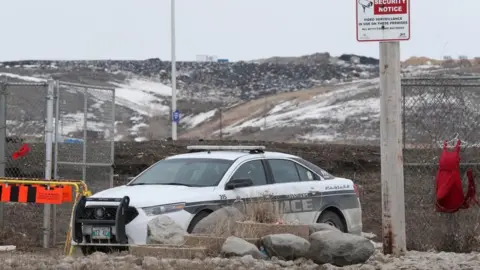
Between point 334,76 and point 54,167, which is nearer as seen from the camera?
point 54,167

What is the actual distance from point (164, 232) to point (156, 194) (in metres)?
1.42

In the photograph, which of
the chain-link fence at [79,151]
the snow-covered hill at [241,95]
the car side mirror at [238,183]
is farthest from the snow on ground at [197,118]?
the car side mirror at [238,183]

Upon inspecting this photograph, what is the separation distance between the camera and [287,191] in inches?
554

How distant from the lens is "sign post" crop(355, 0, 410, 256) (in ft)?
35.6

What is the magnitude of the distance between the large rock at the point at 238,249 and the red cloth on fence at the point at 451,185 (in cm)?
353

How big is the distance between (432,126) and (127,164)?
47.7 feet

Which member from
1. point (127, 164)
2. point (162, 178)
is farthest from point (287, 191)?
point (127, 164)

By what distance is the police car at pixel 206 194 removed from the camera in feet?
40.9

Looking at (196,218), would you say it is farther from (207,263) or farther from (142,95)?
(142,95)

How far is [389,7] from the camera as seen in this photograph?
1084cm

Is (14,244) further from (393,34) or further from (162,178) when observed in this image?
(393,34)

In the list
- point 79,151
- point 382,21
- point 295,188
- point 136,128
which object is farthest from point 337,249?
point 136,128

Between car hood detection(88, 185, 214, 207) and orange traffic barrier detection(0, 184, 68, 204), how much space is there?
50.1 inches

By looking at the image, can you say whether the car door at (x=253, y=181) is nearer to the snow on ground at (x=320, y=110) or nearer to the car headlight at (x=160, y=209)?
A: the car headlight at (x=160, y=209)
